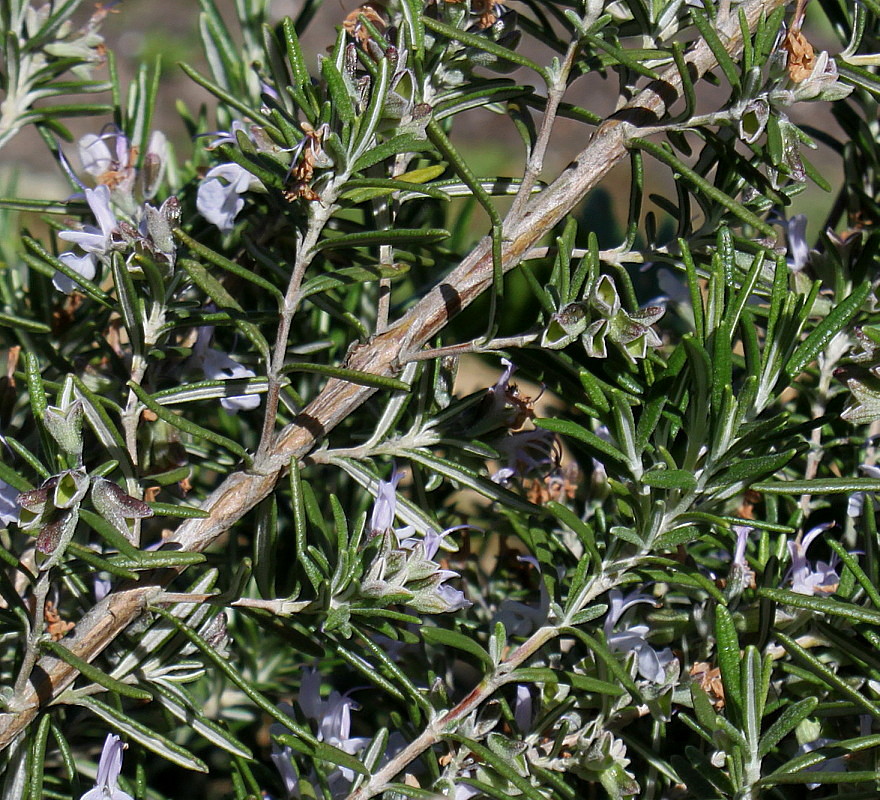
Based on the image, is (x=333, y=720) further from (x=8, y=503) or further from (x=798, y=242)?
(x=798, y=242)

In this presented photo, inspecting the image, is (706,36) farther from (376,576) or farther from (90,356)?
(90,356)

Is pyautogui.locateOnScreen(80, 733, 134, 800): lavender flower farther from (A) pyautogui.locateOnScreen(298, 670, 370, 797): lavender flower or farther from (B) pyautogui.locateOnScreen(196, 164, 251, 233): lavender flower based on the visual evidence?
(B) pyautogui.locateOnScreen(196, 164, 251, 233): lavender flower

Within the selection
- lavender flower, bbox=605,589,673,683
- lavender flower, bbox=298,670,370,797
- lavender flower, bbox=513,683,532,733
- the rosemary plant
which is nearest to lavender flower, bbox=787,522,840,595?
the rosemary plant

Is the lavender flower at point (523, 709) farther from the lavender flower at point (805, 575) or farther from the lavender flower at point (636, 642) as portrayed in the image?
the lavender flower at point (805, 575)

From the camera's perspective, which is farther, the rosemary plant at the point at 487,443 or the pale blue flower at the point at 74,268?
the pale blue flower at the point at 74,268

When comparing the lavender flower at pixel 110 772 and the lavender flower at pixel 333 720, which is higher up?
the lavender flower at pixel 110 772

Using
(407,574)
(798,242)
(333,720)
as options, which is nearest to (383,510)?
(407,574)

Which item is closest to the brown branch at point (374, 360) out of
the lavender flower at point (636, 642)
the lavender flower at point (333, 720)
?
the lavender flower at point (333, 720)
